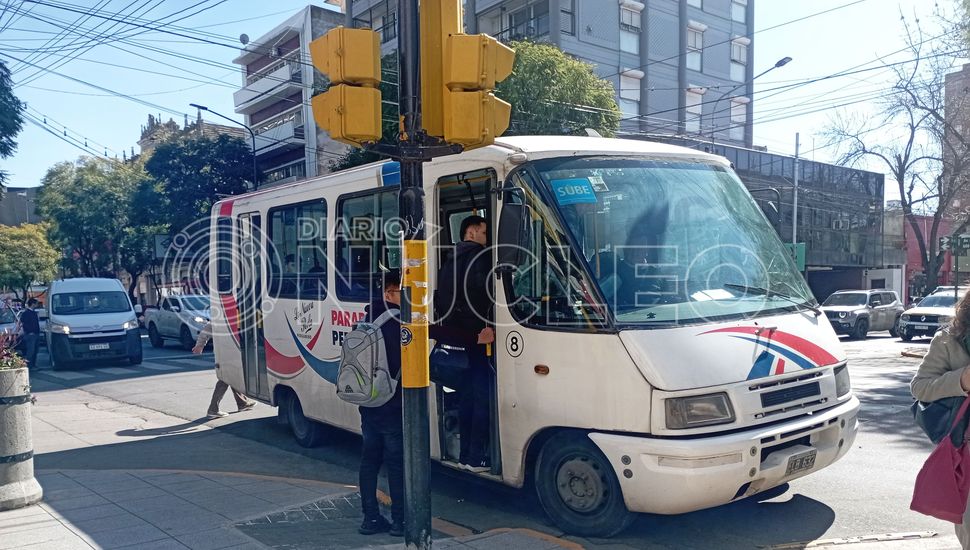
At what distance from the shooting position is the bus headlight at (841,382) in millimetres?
5746

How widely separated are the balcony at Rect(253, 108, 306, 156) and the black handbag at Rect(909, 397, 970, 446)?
35.8 metres

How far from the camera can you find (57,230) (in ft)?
146

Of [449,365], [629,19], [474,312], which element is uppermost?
[629,19]

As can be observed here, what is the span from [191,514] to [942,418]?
5204 millimetres

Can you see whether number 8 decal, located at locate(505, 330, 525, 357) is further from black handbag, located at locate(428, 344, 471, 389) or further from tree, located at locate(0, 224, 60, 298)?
tree, located at locate(0, 224, 60, 298)

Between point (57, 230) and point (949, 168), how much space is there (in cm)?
4551

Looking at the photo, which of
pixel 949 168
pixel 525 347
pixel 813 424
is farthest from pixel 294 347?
pixel 949 168

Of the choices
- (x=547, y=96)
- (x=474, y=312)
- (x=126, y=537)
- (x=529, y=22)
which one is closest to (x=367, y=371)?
(x=474, y=312)

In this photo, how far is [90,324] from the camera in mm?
17500

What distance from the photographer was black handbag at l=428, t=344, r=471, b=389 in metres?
5.98

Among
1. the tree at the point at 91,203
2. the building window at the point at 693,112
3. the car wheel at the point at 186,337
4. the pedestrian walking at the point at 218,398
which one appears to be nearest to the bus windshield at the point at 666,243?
the pedestrian walking at the point at 218,398

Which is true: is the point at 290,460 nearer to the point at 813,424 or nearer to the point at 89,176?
the point at 813,424

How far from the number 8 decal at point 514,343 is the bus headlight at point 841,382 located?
242 cm

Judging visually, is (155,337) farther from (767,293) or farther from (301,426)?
(767,293)
